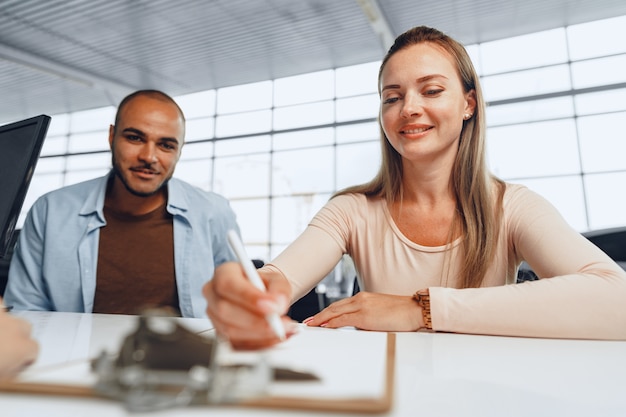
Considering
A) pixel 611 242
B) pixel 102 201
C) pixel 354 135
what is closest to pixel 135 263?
pixel 102 201

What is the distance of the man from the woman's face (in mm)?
647

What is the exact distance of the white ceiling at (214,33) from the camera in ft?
21.1

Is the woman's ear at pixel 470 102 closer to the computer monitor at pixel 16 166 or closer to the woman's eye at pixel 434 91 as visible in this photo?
the woman's eye at pixel 434 91

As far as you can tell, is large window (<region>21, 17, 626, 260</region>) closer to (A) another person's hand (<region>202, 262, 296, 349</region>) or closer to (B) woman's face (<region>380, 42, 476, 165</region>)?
(B) woman's face (<region>380, 42, 476, 165</region>)

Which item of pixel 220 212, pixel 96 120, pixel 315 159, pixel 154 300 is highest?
pixel 96 120

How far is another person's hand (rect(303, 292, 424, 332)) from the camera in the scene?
842mm

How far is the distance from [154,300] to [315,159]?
21.9ft

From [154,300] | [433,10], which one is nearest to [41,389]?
[154,300]

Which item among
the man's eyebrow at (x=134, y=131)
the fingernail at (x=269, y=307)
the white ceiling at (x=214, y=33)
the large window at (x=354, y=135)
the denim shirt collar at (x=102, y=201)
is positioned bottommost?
the fingernail at (x=269, y=307)

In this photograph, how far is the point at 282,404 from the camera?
305 millimetres

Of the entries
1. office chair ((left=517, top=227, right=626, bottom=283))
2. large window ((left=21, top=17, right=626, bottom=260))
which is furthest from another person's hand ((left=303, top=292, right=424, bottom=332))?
large window ((left=21, top=17, right=626, bottom=260))

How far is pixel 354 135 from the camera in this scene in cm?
762

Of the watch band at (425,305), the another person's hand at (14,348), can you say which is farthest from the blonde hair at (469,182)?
the another person's hand at (14,348)

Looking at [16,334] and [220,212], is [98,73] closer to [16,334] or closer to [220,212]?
[220,212]
